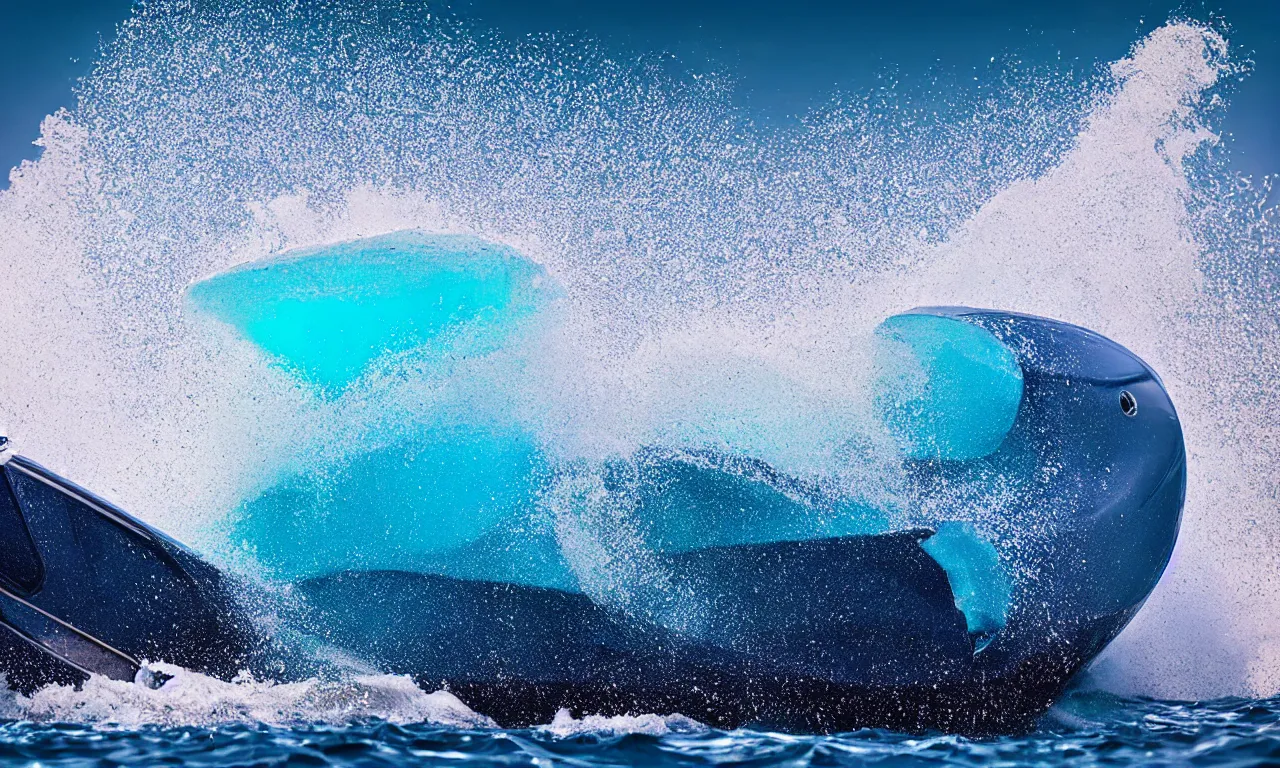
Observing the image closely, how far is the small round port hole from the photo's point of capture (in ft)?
9.87

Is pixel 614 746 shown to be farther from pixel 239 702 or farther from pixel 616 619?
pixel 239 702

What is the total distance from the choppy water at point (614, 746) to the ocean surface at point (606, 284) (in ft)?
0.05

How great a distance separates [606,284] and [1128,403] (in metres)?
1.60

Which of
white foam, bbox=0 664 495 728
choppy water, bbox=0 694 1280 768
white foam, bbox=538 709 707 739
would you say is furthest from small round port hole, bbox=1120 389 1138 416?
white foam, bbox=0 664 495 728

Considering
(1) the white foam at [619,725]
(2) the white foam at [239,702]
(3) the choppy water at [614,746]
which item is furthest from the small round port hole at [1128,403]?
(2) the white foam at [239,702]

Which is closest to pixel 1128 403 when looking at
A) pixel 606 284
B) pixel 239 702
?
pixel 606 284

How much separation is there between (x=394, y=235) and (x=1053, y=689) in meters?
2.38

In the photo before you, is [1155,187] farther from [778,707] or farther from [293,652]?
[293,652]

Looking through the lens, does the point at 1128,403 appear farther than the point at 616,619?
Yes

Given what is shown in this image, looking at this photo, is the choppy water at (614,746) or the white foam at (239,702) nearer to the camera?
A: the choppy water at (614,746)

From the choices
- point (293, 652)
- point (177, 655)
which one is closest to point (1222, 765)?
point (293, 652)

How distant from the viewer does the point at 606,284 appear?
3.21 meters

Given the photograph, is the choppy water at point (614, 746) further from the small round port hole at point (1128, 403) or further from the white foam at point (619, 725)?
the small round port hole at point (1128, 403)

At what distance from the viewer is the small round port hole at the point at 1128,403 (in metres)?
3.01
